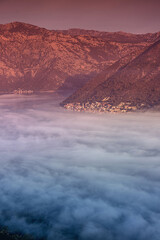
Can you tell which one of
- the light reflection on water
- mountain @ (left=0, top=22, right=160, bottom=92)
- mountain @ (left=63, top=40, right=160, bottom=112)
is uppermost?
mountain @ (left=0, top=22, right=160, bottom=92)

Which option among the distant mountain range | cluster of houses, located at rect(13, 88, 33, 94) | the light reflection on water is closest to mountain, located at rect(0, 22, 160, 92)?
the distant mountain range

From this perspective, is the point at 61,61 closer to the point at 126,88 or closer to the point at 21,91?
the point at 21,91

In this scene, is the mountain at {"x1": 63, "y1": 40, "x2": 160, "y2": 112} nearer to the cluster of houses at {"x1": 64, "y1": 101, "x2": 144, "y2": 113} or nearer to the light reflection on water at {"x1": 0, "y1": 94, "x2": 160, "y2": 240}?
the cluster of houses at {"x1": 64, "y1": 101, "x2": 144, "y2": 113}

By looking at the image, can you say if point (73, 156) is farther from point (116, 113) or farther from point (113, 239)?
point (116, 113)

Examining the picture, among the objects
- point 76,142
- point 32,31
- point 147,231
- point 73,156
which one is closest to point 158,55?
point 76,142

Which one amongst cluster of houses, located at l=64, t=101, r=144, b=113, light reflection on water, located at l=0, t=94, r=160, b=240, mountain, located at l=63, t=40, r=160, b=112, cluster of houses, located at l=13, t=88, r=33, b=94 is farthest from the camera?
cluster of houses, located at l=13, t=88, r=33, b=94

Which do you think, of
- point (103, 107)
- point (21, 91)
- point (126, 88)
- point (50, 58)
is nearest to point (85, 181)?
point (103, 107)
